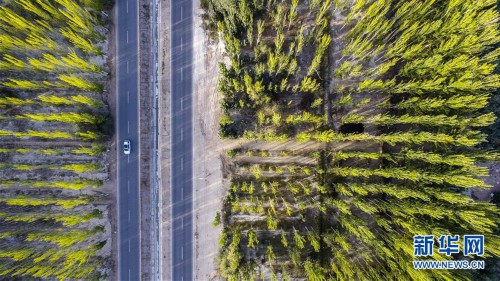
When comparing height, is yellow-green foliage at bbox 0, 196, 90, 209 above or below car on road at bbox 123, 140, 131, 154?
below

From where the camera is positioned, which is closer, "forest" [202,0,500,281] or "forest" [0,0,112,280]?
"forest" [202,0,500,281]

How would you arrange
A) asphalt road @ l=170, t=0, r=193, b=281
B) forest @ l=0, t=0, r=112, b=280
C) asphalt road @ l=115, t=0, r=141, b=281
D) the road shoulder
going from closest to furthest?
1. forest @ l=0, t=0, r=112, b=280
2. asphalt road @ l=115, t=0, r=141, b=281
3. the road shoulder
4. asphalt road @ l=170, t=0, r=193, b=281

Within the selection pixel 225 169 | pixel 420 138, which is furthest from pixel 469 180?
pixel 225 169

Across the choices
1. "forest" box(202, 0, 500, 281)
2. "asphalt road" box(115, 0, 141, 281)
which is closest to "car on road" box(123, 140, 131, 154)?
"asphalt road" box(115, 0, 141, 281)

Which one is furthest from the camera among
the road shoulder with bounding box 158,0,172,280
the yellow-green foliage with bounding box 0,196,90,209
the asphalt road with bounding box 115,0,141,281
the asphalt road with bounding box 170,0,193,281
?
the asphalt road with bounding box 170,0,193,281

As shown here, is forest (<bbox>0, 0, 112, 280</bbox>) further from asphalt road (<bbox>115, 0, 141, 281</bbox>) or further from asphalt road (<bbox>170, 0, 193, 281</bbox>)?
asphalt road (<bbox>170, 0, 193, 281</bbox>)

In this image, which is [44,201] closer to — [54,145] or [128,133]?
[54,145]
